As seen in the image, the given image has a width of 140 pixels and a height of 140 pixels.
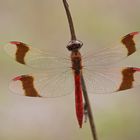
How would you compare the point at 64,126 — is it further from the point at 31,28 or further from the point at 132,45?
the point at 132,45

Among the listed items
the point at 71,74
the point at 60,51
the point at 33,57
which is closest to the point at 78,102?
the point at 71,74

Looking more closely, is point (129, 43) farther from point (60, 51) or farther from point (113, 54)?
point (60, 51)

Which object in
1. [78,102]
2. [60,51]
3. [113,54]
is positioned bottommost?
[78,102]

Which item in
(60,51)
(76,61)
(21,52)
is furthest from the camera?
(60,51)

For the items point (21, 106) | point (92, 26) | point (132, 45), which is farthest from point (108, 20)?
point (132, 45)

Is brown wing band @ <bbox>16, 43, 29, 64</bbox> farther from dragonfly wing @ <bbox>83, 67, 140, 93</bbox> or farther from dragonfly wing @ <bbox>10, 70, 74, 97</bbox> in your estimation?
dragonfly wing @ <bbox>83, 67, 140, 93</bbox>

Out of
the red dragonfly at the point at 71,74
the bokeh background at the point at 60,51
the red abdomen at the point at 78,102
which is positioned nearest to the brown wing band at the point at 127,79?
the red dragonfly at the point at 71,74

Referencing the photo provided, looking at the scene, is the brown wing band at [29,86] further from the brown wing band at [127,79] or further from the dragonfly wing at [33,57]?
the brown wing band at [127,79]
